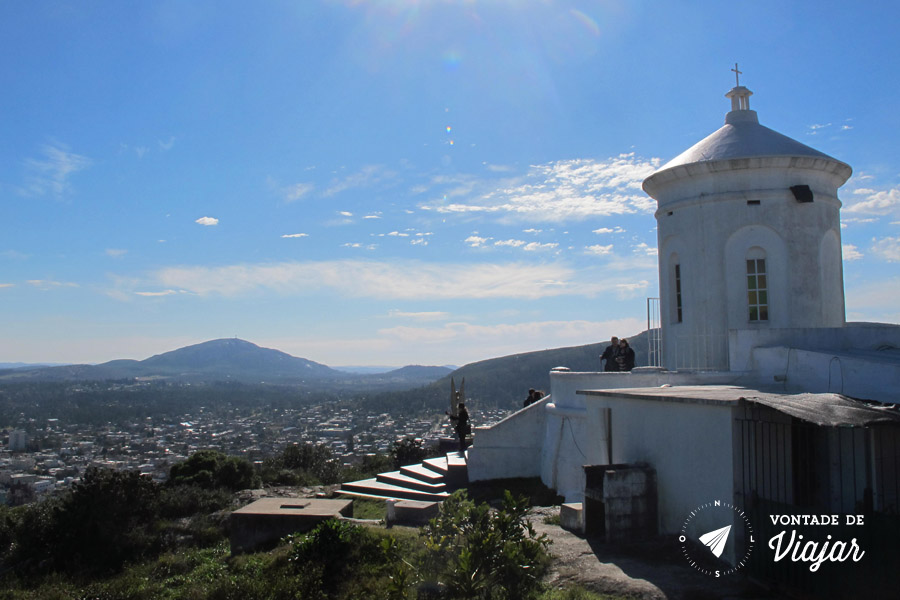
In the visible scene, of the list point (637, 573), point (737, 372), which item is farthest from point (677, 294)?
point (637, 573)

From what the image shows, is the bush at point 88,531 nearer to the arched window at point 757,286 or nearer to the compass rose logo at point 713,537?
the compass rose logo at point 713,537

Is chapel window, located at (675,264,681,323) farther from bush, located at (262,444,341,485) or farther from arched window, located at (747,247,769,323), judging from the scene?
bush, located at (262,444,341,485)

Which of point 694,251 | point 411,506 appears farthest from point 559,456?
point 694,251

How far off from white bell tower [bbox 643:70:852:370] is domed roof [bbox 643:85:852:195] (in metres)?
0.03

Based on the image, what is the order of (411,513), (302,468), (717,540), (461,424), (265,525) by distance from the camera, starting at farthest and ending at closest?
(302,468) < (461,424) < (411,513) < (265,525) < (717,540)

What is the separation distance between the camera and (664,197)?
14875mm

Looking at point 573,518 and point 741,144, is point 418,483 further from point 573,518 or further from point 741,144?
point 741,144

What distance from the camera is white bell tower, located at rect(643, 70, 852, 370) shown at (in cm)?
1345

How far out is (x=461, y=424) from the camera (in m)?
17.4

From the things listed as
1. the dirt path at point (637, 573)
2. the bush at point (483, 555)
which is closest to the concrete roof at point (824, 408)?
the dirt path at point (637, 573)

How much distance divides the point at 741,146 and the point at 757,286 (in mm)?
2974

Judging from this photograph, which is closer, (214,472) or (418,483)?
(418,483)

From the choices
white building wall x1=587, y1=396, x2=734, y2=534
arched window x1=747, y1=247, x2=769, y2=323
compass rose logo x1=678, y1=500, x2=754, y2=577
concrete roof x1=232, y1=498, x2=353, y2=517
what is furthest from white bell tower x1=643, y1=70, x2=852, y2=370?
concrete roof x1=232, y1=498, x2=353, y2=517

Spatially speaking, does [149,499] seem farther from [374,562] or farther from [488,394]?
[488,394]
